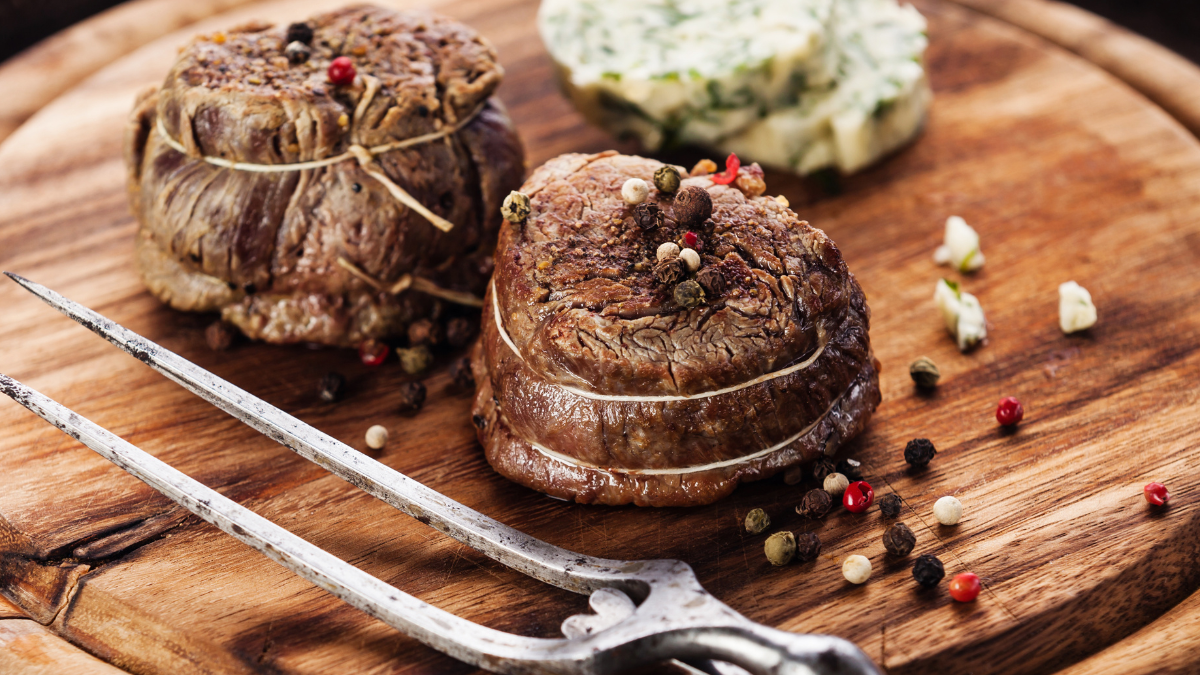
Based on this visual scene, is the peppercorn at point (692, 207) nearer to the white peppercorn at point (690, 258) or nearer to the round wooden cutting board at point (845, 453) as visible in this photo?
the white peppercorn at point (690, 258)

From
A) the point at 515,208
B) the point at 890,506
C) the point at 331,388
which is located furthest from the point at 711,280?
the point at 331,388

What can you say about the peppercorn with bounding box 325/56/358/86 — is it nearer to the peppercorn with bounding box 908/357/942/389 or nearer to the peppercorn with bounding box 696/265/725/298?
the peppercorn with bounding box 696/265/725/298

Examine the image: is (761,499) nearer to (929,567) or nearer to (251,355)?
(929,567)

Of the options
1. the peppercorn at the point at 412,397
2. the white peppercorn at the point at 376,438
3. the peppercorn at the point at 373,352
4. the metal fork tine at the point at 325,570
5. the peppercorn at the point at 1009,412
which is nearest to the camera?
the metal fork tine at the point at 325,570

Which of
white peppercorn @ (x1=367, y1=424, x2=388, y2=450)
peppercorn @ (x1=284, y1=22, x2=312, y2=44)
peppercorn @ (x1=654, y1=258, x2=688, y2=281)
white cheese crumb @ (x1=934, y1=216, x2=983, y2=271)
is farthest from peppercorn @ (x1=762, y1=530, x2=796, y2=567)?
peppercorn @ (x1=284, y1=22, x2=312, y2=44)

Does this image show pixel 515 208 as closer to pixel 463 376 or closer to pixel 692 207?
pixel 692 207

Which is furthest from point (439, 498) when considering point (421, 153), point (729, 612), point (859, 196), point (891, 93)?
point (891, 93)

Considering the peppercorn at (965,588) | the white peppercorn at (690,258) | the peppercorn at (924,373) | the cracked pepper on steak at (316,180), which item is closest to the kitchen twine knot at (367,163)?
the cracked pepper on steak at (316,180)

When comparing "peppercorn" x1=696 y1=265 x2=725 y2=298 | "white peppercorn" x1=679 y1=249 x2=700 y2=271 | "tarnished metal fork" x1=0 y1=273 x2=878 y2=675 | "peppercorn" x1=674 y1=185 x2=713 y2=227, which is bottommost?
"tarnished metal fork" x1=0 y1=273 x2=878 y2=675
